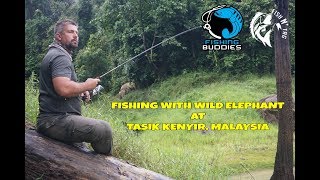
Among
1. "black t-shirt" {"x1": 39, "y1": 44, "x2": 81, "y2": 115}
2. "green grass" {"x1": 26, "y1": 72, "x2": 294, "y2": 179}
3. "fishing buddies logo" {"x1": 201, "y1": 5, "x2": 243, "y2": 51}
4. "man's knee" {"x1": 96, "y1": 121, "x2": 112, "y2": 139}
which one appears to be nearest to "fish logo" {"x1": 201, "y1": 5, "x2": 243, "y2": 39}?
"fishing buddies logo" {"x1": 201, "y1": 5, "x2": 243, "y2": 51}

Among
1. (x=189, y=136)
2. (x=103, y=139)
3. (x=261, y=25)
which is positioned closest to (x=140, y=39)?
(x=189, y=136)

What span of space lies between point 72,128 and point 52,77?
567 mm

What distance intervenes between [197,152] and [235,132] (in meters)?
0.83

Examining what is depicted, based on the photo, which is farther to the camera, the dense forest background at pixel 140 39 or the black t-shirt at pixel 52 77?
the dense forest background at pixel 140 39

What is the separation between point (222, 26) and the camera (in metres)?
5.60

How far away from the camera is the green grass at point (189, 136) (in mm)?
5535

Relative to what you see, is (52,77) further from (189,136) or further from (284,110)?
(284,110)

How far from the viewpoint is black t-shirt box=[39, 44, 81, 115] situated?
4.19m

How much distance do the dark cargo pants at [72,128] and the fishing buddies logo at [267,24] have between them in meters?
2.50

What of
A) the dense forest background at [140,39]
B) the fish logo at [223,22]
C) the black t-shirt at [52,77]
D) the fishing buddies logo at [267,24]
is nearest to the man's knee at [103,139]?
the black t-shirt at [52,77]

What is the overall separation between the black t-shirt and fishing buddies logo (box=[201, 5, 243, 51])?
204cm

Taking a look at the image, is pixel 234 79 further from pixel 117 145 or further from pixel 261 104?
pixel 117 145

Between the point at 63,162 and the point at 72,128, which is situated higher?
the point at 72,128

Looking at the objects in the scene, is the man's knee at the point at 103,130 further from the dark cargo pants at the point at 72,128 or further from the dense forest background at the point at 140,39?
the dense forest background at the point at 140,39
